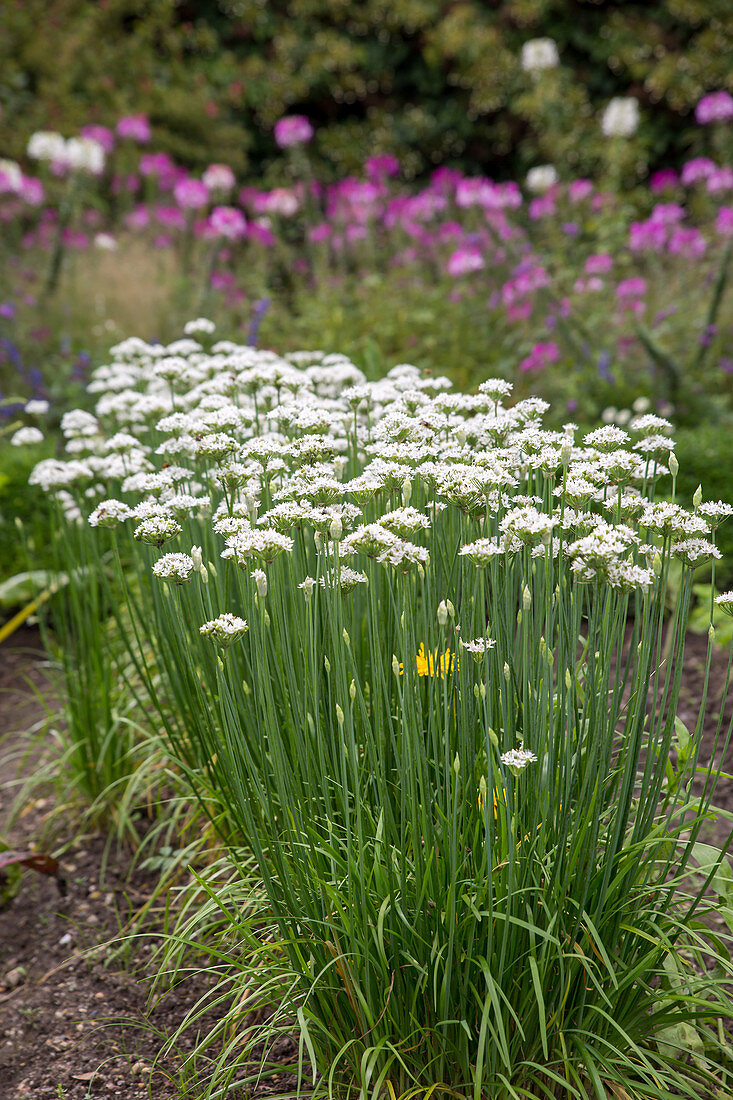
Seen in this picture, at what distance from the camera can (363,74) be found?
1244 centimetres

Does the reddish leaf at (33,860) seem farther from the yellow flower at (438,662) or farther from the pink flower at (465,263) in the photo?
the pink flower at (465,263)

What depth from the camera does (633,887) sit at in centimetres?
193

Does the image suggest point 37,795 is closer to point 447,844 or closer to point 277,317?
point 447,844

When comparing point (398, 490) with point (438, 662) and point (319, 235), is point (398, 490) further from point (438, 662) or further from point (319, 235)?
Answer: point (319, 235)

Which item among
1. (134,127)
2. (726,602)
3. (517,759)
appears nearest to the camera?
(517,759)

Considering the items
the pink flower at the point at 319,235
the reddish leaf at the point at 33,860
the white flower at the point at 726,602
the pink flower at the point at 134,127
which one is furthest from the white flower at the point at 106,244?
the white flower at the point at 726,602

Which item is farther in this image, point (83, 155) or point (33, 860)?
point (83, 155)

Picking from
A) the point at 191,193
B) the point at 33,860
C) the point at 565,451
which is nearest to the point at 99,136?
the point at 191,193

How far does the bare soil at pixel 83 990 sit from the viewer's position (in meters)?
2.20

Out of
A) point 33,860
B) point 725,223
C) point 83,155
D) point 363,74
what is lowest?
point 33,860

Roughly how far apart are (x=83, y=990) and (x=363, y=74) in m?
12.6

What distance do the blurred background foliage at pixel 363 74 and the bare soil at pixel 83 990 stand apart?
9500 millimetres

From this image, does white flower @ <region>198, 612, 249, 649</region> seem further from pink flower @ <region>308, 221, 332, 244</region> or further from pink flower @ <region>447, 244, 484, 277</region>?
pink flower @ <region>308, 221, 332, 244</region>

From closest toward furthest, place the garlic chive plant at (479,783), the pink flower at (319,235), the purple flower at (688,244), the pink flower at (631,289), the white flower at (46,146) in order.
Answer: the garlic chive plant at (479,783)
the pink flower at (631,289)
the purple flower at (688,244)
the white flower at (46,146)
the pink flower at (319,235)
